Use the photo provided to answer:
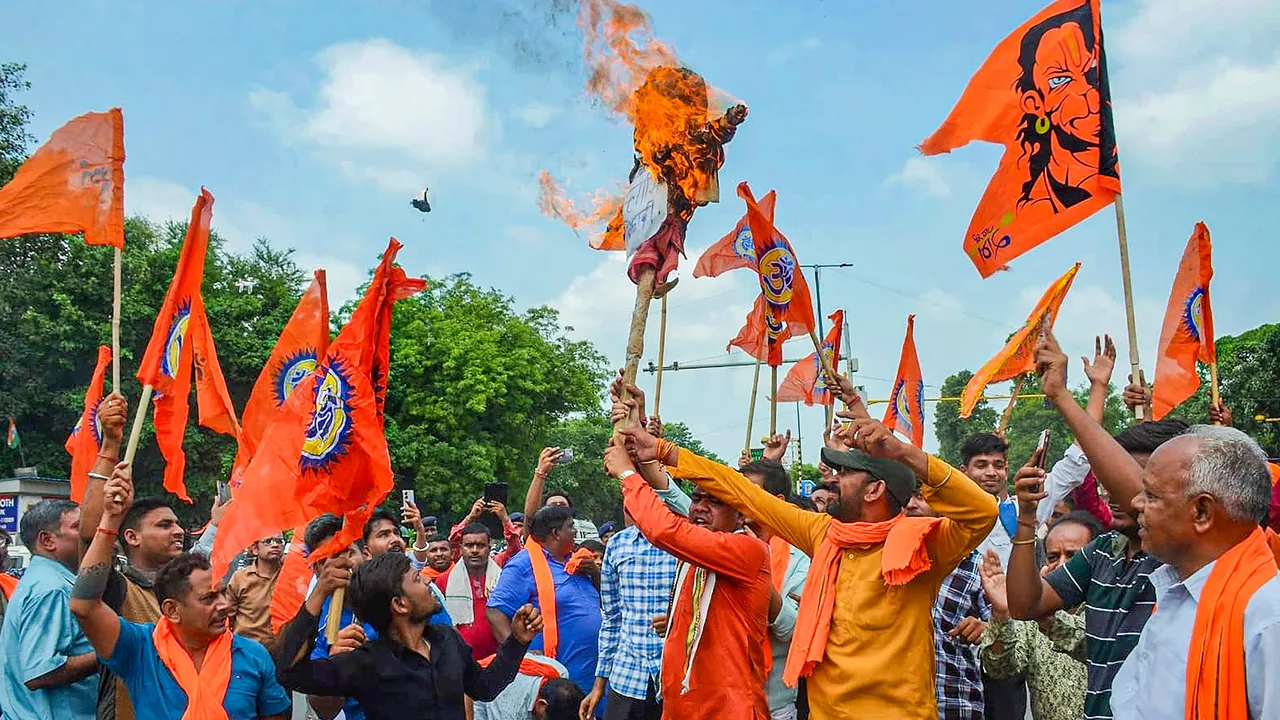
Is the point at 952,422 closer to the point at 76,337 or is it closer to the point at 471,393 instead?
the point at 471,393

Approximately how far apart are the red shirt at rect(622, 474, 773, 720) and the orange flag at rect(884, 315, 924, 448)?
7.35 metres

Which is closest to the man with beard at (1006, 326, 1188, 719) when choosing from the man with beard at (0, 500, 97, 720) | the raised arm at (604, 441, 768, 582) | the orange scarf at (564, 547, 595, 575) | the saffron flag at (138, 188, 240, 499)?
the raised arm at (604, 441, 768, 582)

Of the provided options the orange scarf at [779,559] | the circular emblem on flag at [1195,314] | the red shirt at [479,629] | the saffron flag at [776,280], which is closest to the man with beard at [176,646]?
the red shirt at [479,629]

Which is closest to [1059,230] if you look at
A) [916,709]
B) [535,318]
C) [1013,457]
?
[916,709]

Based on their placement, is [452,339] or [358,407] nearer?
[358,407]

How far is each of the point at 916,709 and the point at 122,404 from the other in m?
4.07

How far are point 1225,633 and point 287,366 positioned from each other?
6911 millimetres

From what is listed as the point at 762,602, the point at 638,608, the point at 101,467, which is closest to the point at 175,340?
the point at 101,467

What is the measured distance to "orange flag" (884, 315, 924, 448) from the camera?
40.3 ft

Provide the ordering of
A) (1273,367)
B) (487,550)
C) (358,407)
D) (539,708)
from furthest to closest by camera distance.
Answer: (1273,367) → (487,550) → (539,708) → (358,407)

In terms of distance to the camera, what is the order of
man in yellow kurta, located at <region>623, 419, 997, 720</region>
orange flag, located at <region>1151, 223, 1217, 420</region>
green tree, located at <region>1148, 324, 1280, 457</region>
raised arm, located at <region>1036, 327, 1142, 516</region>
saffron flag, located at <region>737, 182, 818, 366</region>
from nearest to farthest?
1. raised arm, located at <region>1036, 327, 1142, 516</region>
2. man in yellow kurta, located at <region>623, 419, 997, 720</region>
3. orange flag, located at <region>1151, 223, 1217, 420</region>
4. saffron flag, located at <region>737, 182, 818, 366</region>
5. green tree, located at <region>1148, 324, 1280, 457</region>

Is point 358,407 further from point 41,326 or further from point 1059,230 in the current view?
point 41,326

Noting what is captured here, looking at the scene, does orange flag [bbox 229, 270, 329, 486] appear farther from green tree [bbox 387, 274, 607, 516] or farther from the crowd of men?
green tree [bbox 387, 274, 607, 516]

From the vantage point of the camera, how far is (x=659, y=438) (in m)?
5.60
